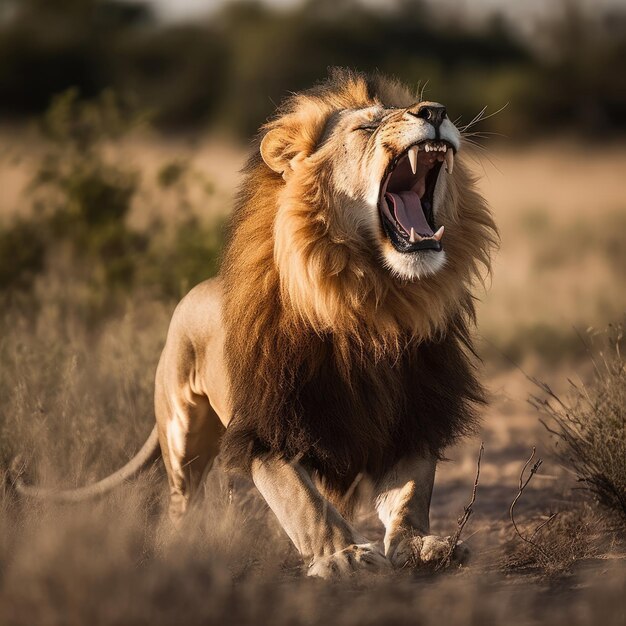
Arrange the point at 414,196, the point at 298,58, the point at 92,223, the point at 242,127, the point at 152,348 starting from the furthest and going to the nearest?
the point at 298,58
the point at 242,127
the point at 92,223
the point at 152,348
the point at 414,196

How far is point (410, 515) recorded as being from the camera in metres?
4.33

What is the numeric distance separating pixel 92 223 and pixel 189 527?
5.08 meters

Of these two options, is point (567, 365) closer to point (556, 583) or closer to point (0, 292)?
point (0, 292)

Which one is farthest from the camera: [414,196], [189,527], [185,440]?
[185,440]

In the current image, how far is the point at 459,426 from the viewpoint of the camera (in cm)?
464

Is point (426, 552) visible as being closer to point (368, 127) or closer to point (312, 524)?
point (312, 524)

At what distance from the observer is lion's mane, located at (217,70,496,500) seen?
4.34 meters

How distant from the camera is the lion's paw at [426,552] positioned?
4.08 meters

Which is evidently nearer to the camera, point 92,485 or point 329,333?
point 329,333

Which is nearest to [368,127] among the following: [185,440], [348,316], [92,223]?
[348,316]

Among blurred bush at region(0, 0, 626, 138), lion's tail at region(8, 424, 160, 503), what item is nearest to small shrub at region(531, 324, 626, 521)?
lion's tail at region(8, 424, 160, 503)

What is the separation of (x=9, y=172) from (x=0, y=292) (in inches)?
322

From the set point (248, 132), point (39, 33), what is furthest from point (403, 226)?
point (39, 33)

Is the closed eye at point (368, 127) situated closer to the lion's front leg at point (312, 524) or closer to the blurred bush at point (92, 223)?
the lion's front leg at point (312, 524)
